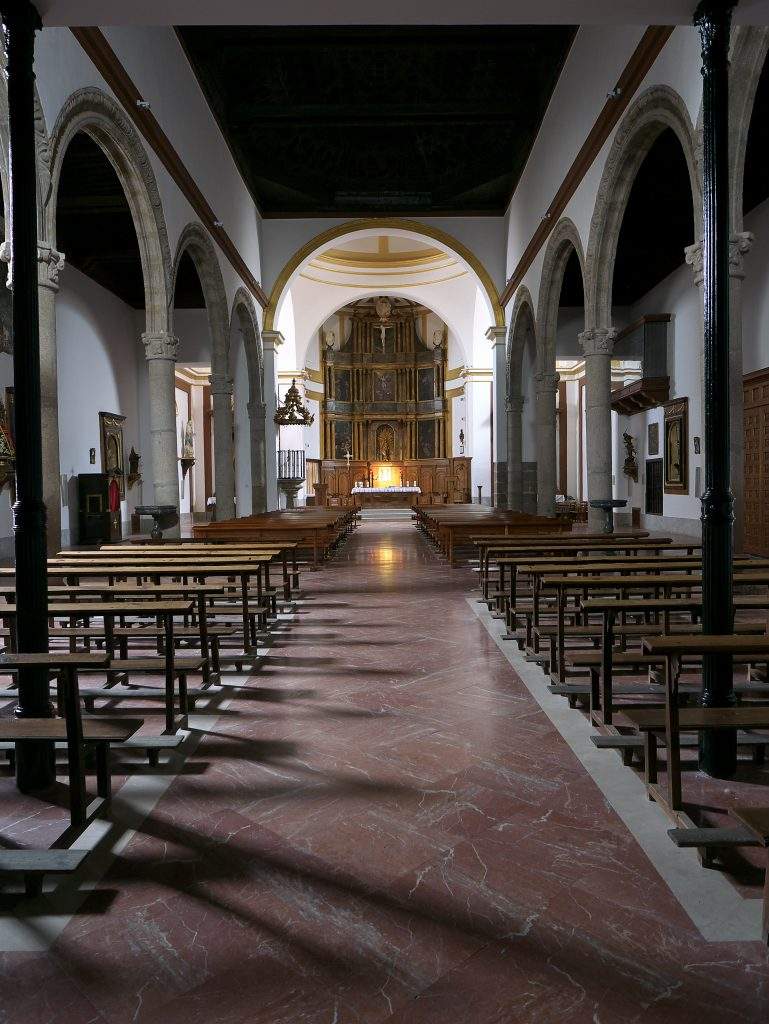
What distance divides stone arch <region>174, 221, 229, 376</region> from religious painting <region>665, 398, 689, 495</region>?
360 inches

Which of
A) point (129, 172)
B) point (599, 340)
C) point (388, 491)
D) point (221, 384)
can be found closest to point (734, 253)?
point (599, 340)

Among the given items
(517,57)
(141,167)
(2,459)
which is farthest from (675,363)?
(2,459)

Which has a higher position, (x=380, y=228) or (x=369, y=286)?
(x=369, y=286)

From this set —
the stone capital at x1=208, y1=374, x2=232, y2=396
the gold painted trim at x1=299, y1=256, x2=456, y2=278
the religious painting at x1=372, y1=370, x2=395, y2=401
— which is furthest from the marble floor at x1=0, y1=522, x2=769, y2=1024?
the religious painting at x1=372, y1=370, x2=395, y2=401

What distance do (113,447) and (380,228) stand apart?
8.78 metres

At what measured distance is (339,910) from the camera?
230cm

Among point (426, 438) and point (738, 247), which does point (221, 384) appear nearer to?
point (738, 247)

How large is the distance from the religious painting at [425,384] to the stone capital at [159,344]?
22.2 m

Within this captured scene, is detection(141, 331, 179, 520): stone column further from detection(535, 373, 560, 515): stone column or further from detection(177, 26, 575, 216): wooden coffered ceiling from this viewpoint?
detection(535, 373, 560, 515): stone column

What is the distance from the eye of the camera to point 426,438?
32781 mm

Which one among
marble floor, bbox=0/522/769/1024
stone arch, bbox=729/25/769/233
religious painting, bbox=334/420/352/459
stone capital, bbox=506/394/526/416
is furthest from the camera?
religious painting, bbox=334/420/352/459

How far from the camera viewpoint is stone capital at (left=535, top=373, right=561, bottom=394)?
15320 mm

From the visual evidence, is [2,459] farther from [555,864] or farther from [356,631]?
[555,864]

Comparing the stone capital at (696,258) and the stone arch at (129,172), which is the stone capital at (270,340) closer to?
the stone arch at (129,172)
